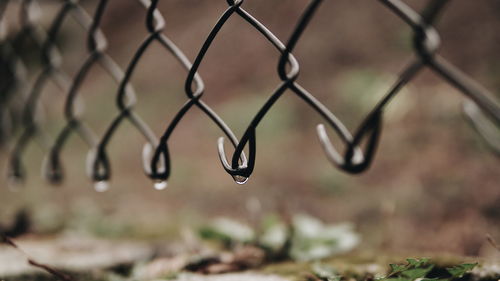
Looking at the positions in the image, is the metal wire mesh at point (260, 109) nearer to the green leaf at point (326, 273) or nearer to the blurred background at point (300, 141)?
the green leaf at point (326, 273)

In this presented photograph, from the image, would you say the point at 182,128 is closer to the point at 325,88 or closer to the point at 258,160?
the point at 258,160

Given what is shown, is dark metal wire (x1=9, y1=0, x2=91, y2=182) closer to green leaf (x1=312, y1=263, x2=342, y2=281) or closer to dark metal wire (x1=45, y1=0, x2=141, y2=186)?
dark metal wire (x1=45, y1=0, x2=141, y2=186)

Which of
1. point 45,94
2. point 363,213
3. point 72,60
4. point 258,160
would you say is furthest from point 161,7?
point 363,213

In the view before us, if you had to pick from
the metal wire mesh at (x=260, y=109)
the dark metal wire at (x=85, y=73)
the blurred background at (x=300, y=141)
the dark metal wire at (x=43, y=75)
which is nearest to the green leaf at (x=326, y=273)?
the metal wire mesh at (x=260, y=109)

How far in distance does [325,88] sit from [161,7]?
8.61 feet

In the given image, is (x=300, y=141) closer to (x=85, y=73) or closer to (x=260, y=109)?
(x=85, y=73)

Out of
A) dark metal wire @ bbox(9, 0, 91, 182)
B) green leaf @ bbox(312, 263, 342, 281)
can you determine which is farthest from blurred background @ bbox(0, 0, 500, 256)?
green leaf @ bbox(312, 263, 342, 281)

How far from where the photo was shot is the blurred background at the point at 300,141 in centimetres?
172

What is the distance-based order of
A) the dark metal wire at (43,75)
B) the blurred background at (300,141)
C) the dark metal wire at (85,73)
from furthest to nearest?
the blurred background at (300,141)
the dark metal wire at (43,75)
the dark metal wire at (85,73)

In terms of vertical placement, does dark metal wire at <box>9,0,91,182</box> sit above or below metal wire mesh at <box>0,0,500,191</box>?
above

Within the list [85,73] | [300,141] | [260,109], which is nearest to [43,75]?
[85,73]

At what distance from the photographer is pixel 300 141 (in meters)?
2.63

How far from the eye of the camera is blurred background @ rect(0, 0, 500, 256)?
5.65 feet

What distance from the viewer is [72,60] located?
436 cm
